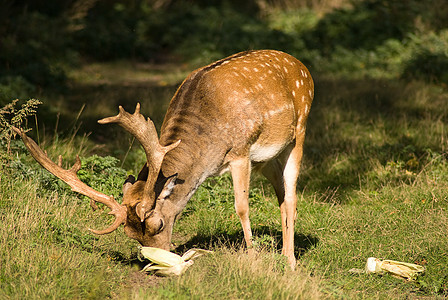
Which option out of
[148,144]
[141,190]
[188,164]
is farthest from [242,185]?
[148,144]

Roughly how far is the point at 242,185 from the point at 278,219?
1.52 meters

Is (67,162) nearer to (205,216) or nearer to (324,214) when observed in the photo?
(205,216)

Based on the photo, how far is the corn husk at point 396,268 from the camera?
5.37 m

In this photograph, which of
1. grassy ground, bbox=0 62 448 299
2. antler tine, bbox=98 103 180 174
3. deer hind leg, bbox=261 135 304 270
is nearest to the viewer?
grassy ground, bbox=0 62 448 299

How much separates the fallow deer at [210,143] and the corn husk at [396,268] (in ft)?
2.54

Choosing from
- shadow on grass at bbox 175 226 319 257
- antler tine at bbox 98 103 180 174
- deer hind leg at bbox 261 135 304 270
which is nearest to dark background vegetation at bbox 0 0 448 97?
shadow on grass at bbox 175 226 319 257

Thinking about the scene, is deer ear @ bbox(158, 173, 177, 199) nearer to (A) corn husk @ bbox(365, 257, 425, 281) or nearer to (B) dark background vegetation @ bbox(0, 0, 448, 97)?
(A) corn husk @ bbox(365, 257, 425, 281)

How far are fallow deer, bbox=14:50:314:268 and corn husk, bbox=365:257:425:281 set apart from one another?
0.77 metres

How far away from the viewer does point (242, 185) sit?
17.8ft

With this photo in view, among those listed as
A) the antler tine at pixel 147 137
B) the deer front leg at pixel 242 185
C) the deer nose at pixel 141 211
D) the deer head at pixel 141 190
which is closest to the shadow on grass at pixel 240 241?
the deer front leg at pixel 242 185

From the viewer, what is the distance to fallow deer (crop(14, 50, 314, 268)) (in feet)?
16.1

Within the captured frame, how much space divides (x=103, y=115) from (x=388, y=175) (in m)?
4.91

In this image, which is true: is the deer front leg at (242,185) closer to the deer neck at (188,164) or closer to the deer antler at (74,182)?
the deer neck at (188,164)

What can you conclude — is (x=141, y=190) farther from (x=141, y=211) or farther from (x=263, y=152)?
(x=263, y=152)
